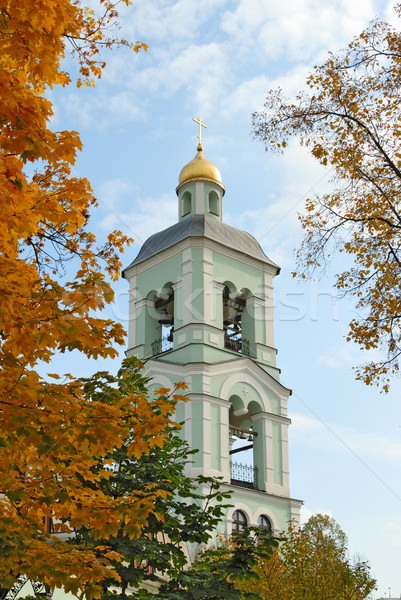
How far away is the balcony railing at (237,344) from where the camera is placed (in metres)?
31.7

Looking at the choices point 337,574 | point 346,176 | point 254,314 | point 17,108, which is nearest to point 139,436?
point 17,108

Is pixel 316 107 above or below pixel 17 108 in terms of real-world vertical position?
above

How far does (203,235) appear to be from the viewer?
3133cm

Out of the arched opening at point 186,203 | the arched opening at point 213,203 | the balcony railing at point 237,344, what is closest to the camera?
the balcony railing at point 237,344

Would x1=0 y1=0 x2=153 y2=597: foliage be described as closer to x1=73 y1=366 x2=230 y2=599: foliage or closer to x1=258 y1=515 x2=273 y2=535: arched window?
x1=73 y1=366 x2=230 y2=599: foliage

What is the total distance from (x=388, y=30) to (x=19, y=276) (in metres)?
6.69

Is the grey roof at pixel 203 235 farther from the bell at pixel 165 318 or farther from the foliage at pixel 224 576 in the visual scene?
the foliage at pixel 224 576

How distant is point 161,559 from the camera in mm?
10062

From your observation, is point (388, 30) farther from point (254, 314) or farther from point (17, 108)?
point (254, 314)

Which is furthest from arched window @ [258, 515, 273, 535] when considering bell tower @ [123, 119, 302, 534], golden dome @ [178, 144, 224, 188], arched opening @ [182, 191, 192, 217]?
golden dome @ [178, 144, 224, 188]

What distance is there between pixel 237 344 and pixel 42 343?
25.9 meters

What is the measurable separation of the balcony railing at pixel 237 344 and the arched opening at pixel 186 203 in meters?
5.90

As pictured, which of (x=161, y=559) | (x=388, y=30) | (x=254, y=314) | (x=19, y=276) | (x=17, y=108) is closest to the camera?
(x=17, y=108)

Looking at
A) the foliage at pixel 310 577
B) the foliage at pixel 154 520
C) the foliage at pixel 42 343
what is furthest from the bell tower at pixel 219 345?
the foliage at pixel 42 343
